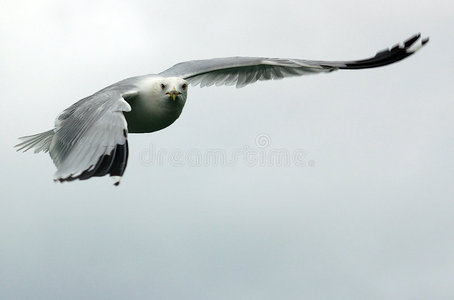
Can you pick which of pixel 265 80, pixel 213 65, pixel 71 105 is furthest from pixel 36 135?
pixel 265 80

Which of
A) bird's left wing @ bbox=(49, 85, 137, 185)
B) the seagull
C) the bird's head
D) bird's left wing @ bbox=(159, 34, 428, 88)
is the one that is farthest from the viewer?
bird's left wing @ bbox=(159, 34, 428, 88)

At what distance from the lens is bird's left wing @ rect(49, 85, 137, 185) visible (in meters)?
7.18

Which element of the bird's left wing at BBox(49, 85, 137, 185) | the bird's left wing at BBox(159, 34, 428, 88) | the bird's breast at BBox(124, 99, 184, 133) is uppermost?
the bird's left wing at BBox(159, 34, 428, 88)

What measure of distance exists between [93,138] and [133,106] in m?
1.61

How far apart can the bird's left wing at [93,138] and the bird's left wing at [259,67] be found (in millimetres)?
1985

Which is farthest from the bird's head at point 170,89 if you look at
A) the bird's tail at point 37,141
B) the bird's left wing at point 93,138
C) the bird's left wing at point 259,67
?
the bird's tail at point 37,141

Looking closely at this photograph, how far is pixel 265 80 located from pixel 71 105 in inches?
136

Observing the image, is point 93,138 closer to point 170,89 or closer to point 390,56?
point 170,89

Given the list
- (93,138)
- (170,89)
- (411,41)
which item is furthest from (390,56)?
(93,138)

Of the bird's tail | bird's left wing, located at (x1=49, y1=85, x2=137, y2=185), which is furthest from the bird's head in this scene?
the bird's tail

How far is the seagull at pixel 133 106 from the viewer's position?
731cm

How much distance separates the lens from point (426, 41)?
10719mm

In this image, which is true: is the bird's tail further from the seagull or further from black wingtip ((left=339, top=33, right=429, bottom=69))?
black wingtip ((left=339, top=33, right=429, bottom=69))

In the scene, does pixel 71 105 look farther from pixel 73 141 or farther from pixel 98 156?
pixel 98 156
